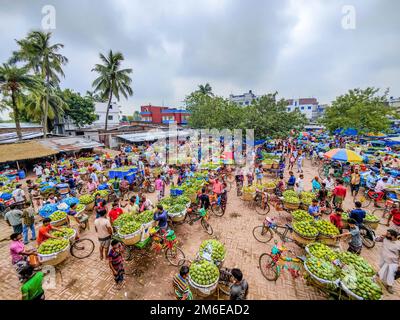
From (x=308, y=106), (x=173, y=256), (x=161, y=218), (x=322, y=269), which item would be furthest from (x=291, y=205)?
(x=308, y=106)

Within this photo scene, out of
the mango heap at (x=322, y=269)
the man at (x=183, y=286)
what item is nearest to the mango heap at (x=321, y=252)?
the mango heap at (x=322, y=269)

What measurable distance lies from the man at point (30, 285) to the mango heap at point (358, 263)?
23.8 feet

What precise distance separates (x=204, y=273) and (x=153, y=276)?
6.99 ft

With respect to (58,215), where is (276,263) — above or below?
below

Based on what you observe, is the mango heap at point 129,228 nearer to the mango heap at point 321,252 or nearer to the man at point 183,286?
the man at point 183,286

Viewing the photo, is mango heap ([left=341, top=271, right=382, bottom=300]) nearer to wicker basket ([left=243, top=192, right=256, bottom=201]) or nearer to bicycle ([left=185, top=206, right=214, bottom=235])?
bicycle ([left=185, top=206, right=214, bottom=235])

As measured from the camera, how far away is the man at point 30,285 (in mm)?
3527

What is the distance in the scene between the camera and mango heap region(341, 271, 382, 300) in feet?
12.3

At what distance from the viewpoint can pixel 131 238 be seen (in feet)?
18.0

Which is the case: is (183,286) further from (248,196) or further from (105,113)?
(105,113)

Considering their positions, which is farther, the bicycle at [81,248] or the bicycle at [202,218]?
the bicycle at [202,218]

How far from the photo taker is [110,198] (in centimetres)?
1096

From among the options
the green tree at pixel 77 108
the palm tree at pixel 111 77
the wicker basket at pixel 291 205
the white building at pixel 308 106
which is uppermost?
the white building at pixel 308 106
